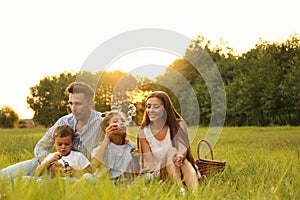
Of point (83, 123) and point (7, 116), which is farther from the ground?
point (7, 116)

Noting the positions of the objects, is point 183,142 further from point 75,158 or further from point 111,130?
point 75,158

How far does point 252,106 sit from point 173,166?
2556 centimetres

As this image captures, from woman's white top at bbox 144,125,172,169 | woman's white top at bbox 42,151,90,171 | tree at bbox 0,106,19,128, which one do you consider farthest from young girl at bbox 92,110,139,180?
tree at bbox 0,106,19,128

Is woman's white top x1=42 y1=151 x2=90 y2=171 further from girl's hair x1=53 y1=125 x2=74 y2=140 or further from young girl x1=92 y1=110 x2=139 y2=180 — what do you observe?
Answer: girl's hair x1=53 y1=125 x2=74 y2=140

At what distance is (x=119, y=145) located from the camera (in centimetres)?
493

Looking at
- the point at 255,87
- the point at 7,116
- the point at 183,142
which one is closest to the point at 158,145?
the point at 183,142

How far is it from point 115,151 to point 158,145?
0.51 m

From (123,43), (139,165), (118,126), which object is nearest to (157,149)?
(139,165)

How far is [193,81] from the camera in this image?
119 ft

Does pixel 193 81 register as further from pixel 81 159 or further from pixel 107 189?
pixel 107 189

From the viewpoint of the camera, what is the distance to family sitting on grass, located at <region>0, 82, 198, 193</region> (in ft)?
15.4

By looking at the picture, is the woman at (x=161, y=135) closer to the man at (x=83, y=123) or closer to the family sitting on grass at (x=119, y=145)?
the family sitting on grass at (x=119, y=145)

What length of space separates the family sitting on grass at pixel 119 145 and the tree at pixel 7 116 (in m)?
53.1

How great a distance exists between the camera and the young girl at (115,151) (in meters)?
4.72
